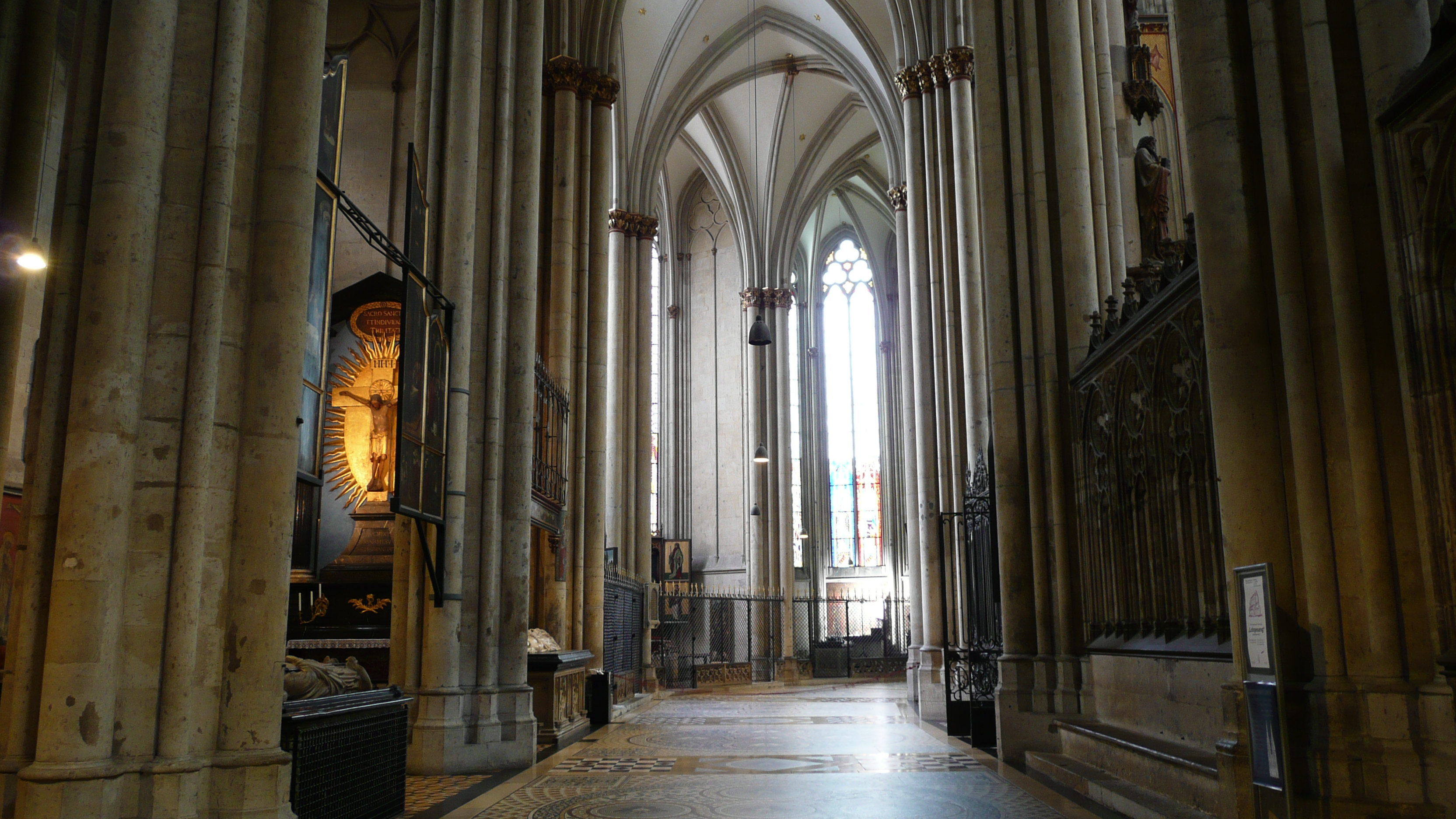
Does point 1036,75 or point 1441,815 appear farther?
point 1036,75

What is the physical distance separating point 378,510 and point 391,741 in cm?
733

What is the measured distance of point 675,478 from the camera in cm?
3011

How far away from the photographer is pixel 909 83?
1755 cm

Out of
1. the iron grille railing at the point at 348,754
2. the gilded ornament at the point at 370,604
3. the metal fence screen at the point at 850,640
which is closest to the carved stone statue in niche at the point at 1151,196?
the iron grille railing at the point at 348,754

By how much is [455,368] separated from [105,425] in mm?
4836

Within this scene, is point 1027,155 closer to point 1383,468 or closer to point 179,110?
point 1383,468

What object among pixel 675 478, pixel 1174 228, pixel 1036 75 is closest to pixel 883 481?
pixel 675 478

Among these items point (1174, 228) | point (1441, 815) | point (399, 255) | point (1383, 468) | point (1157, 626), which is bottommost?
point (1441, 815)

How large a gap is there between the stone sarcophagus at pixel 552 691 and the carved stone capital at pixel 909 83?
421 inches

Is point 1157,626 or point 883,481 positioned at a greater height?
point 883,481

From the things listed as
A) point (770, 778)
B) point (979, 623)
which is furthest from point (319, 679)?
point (979, 623)

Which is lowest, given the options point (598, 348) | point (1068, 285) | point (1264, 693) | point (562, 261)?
point (1264, 693)

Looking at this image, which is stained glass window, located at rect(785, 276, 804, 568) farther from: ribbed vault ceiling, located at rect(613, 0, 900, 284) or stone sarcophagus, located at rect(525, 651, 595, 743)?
stone sarcophagus, located at rect(525, 651, 595, 743)

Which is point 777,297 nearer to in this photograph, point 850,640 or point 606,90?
point 850,640
